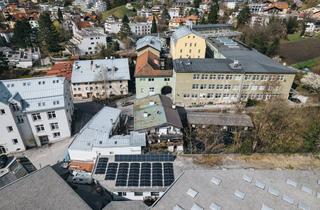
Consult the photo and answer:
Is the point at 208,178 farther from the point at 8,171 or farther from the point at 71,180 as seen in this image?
the point at 8,171

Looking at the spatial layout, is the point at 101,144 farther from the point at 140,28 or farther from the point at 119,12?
the point at 119,12

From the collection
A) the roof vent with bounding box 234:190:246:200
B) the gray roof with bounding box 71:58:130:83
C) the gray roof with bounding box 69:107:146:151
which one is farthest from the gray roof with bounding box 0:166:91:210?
the gray roof with bounding box 71:58:130:83

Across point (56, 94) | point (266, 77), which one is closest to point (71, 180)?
point (56, 94)

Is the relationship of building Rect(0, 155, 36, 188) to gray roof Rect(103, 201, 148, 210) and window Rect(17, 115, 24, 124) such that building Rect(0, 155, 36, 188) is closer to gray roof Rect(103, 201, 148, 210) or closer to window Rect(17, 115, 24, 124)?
window Rect(17, 115, 24, 124)

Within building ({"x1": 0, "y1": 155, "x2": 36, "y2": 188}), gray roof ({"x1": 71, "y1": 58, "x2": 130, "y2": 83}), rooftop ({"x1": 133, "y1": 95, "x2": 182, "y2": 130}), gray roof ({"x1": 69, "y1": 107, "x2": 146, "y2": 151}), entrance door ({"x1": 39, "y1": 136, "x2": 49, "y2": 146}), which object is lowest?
entrance door ({"x1": 39, "y1": 136, "x2": 49, "y2": 146})

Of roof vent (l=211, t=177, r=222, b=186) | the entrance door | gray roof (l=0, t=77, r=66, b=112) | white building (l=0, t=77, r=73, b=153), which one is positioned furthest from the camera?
the entrance door

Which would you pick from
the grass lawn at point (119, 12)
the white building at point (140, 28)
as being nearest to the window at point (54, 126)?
the white building at point (140, 28)

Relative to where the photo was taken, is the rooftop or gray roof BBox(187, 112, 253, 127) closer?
the rooftop

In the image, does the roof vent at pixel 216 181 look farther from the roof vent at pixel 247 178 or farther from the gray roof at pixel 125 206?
the gray roof at pixel 125 206
